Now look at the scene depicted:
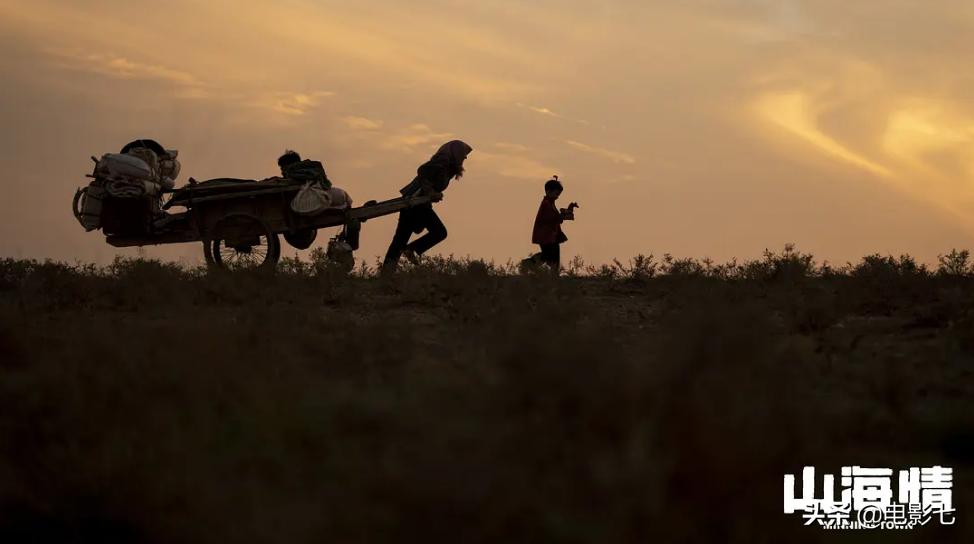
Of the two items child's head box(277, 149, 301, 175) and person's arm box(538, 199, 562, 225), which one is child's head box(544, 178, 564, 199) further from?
child's head box(277, 149, 301, 175)

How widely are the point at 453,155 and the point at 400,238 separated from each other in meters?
1.43

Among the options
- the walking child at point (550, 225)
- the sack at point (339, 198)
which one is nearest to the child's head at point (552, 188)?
the walking child at point (550, 225)

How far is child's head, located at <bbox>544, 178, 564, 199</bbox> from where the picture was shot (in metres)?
15.4

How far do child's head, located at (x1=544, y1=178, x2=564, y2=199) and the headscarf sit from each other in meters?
1.28

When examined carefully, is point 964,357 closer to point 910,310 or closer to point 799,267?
point 910,310

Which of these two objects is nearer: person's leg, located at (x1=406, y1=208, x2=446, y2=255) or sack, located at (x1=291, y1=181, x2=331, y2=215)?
sack, located at (x1=291, y1=181, x2=331, y2=215)

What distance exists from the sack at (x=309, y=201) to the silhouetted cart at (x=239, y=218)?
195mm

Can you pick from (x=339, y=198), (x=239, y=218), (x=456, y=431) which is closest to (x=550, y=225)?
(x=339, y=198)

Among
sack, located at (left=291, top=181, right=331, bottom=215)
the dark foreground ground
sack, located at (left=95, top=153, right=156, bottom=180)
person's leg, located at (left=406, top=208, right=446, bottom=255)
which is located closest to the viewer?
the dark foreground ground

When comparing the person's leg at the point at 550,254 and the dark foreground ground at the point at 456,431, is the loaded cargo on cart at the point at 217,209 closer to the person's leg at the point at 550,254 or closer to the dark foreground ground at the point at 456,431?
the person's leg at the point at 550,254

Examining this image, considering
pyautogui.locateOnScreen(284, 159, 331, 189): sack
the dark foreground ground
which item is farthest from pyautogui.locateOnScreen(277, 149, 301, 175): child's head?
the dark foreground ground

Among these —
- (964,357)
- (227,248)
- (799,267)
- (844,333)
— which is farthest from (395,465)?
(227,248)

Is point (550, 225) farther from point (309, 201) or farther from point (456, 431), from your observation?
point (456, 431)

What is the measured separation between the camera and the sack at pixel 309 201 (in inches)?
564
